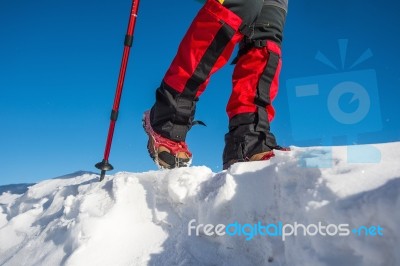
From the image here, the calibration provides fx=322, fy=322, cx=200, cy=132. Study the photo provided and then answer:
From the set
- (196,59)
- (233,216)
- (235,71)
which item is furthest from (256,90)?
(233,216)

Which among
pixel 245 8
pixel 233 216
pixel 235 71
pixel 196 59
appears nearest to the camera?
pixel 233 216

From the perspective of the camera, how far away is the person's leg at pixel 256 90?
2.44 metres

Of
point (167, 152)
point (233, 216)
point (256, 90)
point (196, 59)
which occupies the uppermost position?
point (196, 59)

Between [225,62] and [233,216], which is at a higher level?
[225,62]

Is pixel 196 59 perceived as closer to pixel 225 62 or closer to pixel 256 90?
pixel 225 62

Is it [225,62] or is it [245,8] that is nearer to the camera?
[245,8]

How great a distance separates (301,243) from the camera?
1222mm

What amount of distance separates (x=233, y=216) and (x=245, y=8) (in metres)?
1.51

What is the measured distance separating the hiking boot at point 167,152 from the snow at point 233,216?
377mm

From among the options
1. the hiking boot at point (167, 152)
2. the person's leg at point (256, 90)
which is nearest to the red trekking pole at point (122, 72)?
the hiking boot at point (167, 152)

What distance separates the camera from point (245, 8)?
7.68ft

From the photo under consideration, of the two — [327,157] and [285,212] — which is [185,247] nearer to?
[285,212]

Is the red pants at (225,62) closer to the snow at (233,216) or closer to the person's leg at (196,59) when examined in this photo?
the person's leg at (196,59)

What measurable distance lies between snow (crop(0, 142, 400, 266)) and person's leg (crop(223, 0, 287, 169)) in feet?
1.45
